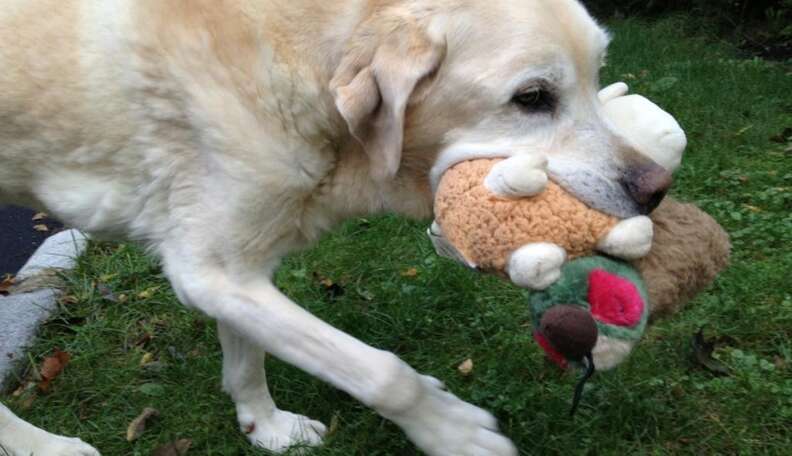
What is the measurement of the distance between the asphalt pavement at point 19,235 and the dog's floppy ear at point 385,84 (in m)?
2.96

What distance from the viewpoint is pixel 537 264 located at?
2262mm

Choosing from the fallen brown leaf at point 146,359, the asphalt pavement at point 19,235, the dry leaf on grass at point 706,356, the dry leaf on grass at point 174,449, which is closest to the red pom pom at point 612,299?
the dry leaf on grass at point 706,356

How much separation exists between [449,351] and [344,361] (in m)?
1.19

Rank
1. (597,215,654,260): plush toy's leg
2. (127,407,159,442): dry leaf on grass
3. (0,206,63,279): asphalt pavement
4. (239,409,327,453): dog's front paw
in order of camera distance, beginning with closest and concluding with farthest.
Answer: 1. (597,215,654,260): plush toy's leg
2. (239,409,327,453): dog's front paw
3. (127,407,159,442): dry leaf on grass
4. (0,206,63,279): asphalt pavement

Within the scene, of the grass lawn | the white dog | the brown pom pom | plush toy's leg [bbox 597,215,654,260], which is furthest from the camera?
the grass lawn

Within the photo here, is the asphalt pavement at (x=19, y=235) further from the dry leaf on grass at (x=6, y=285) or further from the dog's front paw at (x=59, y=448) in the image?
the dog's front paw at (x=59, y=448)

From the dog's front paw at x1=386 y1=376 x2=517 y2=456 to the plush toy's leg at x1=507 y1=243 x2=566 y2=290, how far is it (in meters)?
0.37

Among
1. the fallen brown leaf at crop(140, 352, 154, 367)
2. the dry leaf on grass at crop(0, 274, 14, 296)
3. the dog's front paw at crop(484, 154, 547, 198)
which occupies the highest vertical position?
the dog's front paw at crop(484, 154, 547, 198)

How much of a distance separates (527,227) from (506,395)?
995 mm

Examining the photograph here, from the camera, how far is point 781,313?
3445mm

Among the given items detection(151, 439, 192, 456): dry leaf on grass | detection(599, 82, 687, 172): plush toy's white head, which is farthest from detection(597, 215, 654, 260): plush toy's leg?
detection(151, 439, 192, 456): dry leaf on grass

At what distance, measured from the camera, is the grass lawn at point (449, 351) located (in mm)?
2938

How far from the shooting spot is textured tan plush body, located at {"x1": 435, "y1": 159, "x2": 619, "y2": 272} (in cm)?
231

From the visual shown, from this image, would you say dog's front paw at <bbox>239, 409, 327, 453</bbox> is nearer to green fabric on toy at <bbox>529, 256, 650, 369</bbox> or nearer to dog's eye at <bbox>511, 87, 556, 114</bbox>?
green fabric on toy at <bbox>529, 256, 650, 369</bbox>
